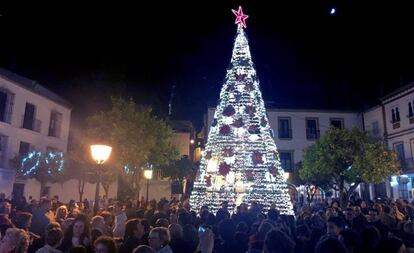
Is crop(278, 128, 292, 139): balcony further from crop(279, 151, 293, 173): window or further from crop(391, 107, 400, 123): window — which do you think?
crop(391, 107, 400, 123): window

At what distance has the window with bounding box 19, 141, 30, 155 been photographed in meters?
26.2

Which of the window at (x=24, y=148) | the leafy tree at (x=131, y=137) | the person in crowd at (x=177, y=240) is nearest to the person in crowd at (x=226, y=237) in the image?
the person in crowd at (x=177, y=240)

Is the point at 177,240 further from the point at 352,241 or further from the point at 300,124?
the point at 300,124

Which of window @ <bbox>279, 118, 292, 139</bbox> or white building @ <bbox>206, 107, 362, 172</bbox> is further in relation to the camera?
window @ <bbox>279, 118, 292, 139</bbox>

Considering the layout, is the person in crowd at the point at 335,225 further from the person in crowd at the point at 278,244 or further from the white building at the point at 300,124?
the white building at the point at 300,124

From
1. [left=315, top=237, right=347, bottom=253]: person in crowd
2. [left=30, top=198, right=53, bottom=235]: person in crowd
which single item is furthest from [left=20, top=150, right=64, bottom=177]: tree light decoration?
[left=315, top=237, right=347, bottom=253]: person in crowd

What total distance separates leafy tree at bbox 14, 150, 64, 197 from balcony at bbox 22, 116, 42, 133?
2.77 meters

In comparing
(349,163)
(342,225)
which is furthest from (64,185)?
(342,225)

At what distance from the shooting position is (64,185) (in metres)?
31.0

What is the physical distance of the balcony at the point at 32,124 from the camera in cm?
2698

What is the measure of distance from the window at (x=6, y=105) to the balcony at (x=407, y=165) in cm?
3164

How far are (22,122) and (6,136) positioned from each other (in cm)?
198

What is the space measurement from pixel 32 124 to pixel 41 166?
13.7 ft

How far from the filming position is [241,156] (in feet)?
51.3
